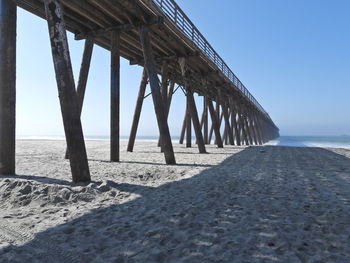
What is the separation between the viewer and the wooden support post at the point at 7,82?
20.5ft

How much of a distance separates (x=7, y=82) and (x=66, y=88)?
2015mm

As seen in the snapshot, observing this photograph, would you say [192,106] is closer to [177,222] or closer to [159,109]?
[159,109]

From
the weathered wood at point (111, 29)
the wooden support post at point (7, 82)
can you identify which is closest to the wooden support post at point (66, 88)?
the wooden support post at point (7, 82)

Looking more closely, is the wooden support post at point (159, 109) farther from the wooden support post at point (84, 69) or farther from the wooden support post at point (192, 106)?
the wooden support post at point (192, 106)

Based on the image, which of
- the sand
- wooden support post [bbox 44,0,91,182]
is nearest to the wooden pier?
wooden support post [bbox 44,0,91,182]

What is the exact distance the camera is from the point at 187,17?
1162 cm

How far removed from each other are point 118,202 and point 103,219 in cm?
83

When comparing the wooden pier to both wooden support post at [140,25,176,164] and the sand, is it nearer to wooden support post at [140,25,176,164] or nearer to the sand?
wooden support post at [140,25,176,164]

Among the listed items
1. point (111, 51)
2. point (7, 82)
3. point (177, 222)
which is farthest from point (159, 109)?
point (177, 222)

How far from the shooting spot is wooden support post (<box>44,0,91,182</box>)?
17.9 ft

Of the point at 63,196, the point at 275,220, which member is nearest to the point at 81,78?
the point at 63,196

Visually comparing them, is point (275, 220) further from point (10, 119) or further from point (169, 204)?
point (10, 119)

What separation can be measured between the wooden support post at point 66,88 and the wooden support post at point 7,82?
5.02ft

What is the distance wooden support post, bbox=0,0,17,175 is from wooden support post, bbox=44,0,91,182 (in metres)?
1.53
